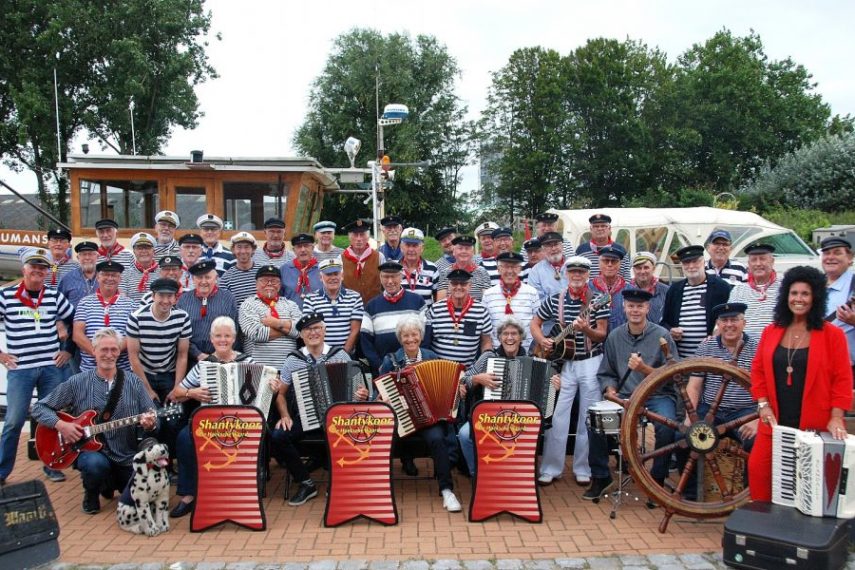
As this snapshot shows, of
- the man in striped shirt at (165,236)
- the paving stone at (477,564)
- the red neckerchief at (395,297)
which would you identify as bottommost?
the paving stone at (477,564)

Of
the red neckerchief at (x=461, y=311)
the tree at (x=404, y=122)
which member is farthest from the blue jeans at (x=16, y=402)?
the tree at (x=404, y=122)

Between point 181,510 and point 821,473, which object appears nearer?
point 821,473

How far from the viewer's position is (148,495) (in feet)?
17.5

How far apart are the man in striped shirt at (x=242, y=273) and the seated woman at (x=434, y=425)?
1869 millimetres

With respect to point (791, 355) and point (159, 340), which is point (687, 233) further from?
point (159, 340)

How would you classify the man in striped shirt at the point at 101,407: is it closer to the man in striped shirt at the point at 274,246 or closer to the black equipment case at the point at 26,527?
the black equipment case at the point at 26,527

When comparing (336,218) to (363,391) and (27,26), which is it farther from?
(363,391)

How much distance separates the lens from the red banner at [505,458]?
551 cm

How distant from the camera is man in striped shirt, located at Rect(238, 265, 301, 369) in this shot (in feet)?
20.6

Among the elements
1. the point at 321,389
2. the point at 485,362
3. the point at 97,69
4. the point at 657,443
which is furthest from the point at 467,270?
the point at 97,69

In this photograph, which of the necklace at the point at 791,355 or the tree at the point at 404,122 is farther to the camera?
the tree at the point at 404,122

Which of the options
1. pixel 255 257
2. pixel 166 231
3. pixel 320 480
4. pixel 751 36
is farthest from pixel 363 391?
pixel 751 36

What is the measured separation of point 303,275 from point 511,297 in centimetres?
225

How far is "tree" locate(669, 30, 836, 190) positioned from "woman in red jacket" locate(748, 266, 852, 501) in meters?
39.8
